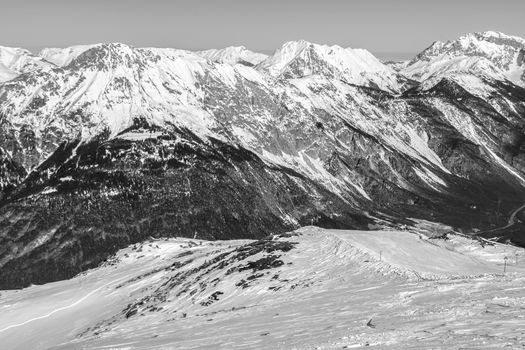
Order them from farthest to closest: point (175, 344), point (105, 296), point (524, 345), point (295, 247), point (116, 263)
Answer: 1. point (116, 263)
2. point (105, 296)
3. point (295, 247)
4. point (175, 344)
5. point (524, 345)

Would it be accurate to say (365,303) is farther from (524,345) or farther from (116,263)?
(116,263)

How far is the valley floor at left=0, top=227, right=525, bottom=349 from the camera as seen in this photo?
39281mm

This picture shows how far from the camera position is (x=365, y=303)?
166ft

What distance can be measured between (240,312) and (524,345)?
3448cm

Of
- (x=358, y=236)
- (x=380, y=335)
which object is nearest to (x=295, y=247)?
(x=358, y=236)

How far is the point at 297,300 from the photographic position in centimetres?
6088

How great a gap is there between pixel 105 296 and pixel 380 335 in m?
78.9

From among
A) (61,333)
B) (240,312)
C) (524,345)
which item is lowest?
(61,333)

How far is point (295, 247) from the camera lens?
88.2 metres

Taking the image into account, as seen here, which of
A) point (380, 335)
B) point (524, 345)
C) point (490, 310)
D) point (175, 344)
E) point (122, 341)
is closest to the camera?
point (524, 345)

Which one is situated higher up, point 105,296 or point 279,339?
point 279,339

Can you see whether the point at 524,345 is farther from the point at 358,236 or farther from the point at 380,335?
the point at 358,236

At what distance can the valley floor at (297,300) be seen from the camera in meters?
39.3

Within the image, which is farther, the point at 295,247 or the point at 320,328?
the point at 295,247
